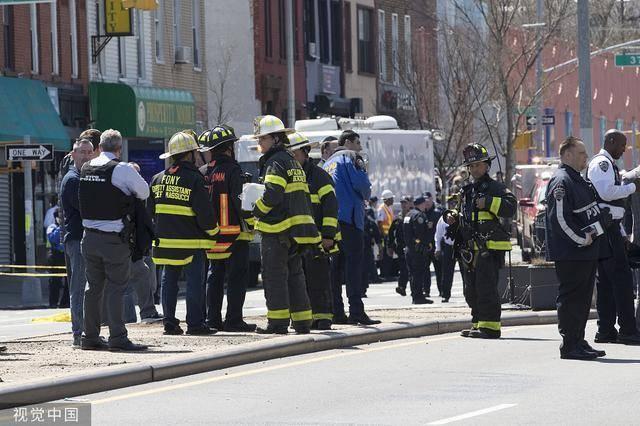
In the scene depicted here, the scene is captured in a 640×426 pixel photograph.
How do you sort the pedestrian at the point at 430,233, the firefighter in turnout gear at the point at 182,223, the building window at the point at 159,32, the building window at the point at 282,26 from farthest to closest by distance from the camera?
1. the building window at the point at 282,26
2. the building window at the point at 159,32
3. the pedestrian at the point at 430,233
4. the firefighter in turnout gear at the point at 182,223

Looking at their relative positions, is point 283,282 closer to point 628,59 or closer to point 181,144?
point 181,144

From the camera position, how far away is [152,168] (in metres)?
40.1

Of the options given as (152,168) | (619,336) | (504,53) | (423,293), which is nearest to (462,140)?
(504,53)

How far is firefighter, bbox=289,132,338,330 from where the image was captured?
16.7m

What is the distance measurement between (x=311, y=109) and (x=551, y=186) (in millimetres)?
35080

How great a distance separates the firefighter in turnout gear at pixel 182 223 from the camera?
16.1 m

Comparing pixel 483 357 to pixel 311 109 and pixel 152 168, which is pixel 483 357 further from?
pixel 311 109

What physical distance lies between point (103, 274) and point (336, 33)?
38587 millimetres

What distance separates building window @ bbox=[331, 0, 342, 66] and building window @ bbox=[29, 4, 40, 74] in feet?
58.5

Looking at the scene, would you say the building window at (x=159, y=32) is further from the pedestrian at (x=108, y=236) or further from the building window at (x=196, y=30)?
the pedestrian at (x=108, y=236)

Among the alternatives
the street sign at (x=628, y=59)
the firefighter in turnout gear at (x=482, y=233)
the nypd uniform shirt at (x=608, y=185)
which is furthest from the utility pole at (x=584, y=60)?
the street sign at (x=628, y=59)

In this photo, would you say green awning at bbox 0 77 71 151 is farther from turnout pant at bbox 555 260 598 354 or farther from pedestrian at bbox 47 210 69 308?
turnout pant at bbox 555 260 598 354

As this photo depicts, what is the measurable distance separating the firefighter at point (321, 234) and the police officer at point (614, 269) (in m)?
2.50

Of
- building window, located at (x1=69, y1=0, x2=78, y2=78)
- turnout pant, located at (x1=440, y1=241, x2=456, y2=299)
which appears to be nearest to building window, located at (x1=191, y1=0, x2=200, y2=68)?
building window, located at (x1=69, y1=0, x2=78, y2=78)
